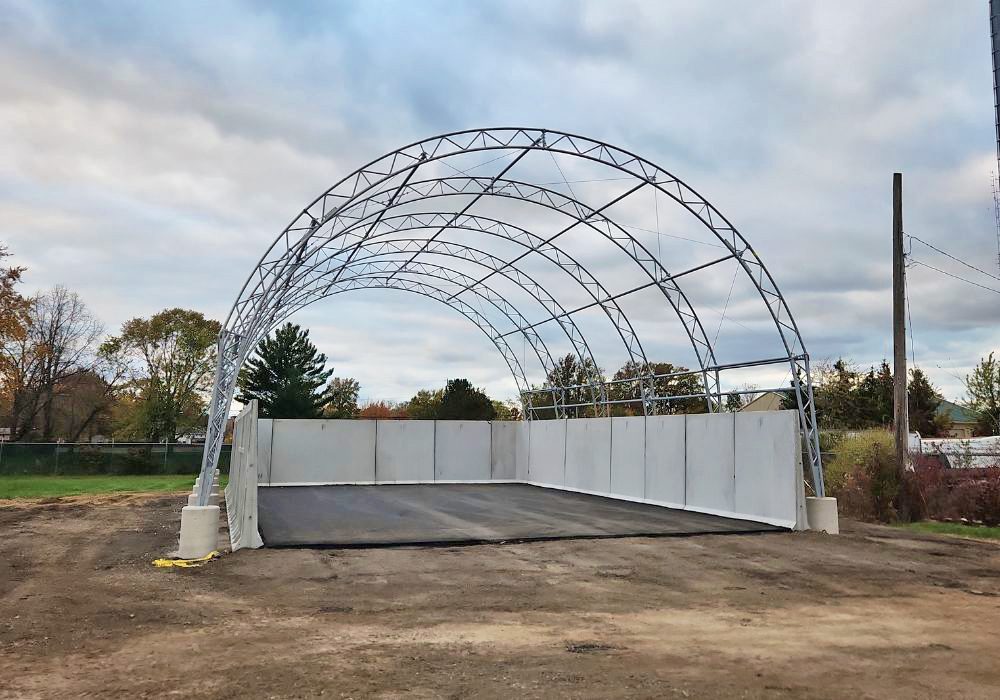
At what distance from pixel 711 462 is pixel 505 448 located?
44.9 ft

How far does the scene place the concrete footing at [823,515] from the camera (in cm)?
1454

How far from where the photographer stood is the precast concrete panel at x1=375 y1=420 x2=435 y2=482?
28.6 meters

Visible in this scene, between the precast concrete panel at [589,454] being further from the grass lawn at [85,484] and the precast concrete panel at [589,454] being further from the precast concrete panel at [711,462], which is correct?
the grass lawn at [85,484]

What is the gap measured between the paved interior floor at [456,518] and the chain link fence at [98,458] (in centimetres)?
1273

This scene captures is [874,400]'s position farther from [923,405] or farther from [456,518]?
[456,518]

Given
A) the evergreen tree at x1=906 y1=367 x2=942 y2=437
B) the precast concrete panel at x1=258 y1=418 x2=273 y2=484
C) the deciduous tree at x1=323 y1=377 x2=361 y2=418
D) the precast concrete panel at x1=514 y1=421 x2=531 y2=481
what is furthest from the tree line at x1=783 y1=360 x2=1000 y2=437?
the deciduous tree at x1=323 y1=377 x2=361 y2=418

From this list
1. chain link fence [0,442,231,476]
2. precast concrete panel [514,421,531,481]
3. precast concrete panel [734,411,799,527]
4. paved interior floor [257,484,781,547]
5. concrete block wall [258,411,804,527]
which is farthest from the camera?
chain link fence [0,442,231,476]

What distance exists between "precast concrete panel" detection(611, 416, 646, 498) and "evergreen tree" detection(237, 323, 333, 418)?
1097 inches

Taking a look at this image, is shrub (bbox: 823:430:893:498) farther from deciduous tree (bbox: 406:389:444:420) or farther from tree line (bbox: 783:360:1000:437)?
deciduous tree (bbox: 406:389:444:420)

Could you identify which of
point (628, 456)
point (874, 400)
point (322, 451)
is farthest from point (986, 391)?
point (322, 451)

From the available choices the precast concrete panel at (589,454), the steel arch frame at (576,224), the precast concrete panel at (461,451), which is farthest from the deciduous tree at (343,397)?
the steel arch frame at (576,224)

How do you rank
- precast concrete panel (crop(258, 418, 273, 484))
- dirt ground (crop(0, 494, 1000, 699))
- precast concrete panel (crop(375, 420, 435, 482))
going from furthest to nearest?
precast concrete panel (crop(375, 420, 435, 482)) < precast concrete panel (crop(258, 418, 273, 484)) < dirt ground (crop(0, 494, 1000, 699))

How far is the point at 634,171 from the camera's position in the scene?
1608 centimetres

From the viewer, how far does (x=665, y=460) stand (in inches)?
775
